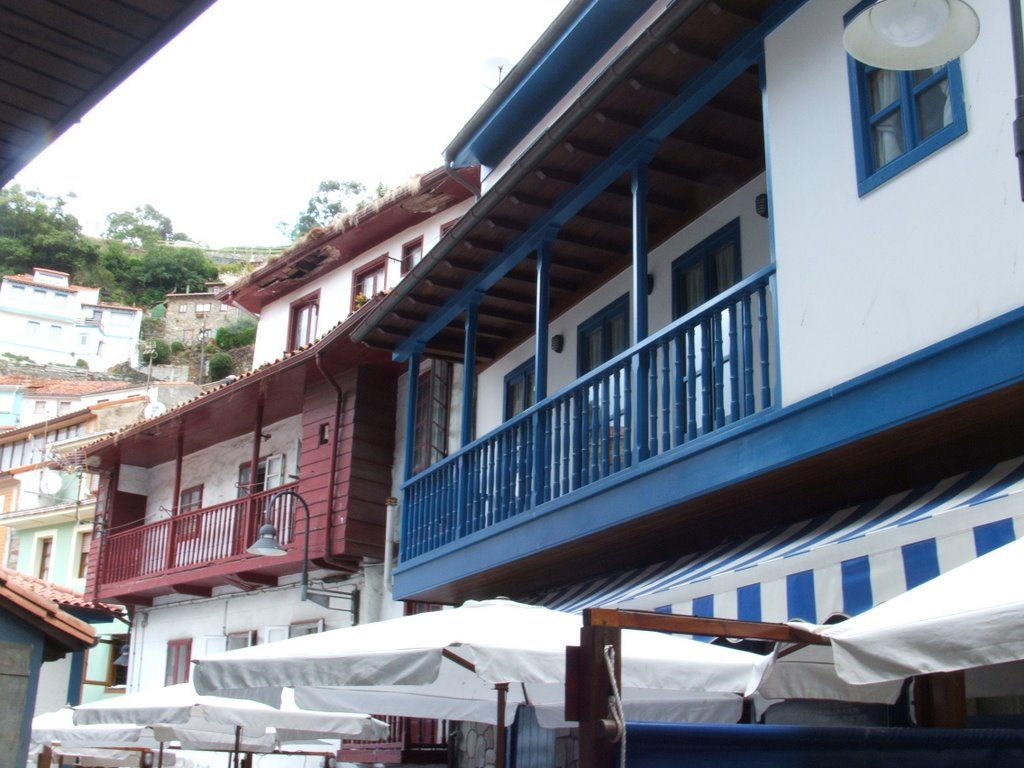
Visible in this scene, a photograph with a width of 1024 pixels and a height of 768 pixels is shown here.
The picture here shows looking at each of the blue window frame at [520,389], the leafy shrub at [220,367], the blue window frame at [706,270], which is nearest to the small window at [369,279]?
the blue window frame at [520,389]

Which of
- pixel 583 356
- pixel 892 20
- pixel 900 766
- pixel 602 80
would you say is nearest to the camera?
pixel 900 766

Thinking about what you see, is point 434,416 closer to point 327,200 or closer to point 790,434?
point 790,434

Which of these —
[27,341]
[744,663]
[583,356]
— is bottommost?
[744,663]

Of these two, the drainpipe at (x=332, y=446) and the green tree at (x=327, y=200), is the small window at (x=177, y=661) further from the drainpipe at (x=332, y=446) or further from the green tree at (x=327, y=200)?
the green tree at (x=327, y=200)

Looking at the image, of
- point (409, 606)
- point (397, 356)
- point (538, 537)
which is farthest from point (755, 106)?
point (409, 606)

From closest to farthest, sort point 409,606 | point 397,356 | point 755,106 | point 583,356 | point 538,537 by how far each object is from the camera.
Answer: point 755,106 → point 538,537 → point 583,356 → point 397,356 → point 409,606

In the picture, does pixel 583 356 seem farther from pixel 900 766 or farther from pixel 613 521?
pixel 900 766

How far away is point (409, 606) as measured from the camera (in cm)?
1532

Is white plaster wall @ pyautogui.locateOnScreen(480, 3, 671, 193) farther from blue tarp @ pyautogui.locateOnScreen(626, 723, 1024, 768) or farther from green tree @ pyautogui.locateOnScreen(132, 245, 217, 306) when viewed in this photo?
green tree @ pyautogui.locateOnScreen(132, 245, 217, 306)

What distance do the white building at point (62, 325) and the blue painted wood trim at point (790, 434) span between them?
78021 millimetres

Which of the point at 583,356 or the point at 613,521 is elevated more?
the point at 583,356

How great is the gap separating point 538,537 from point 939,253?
4761 mm

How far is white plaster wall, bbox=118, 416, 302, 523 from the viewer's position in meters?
19.4

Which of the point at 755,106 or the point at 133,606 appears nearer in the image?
the point at 755,106
